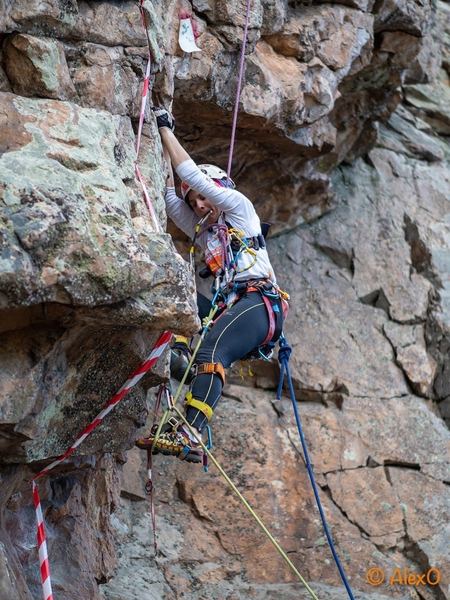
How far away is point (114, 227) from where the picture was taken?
4090 millimetres

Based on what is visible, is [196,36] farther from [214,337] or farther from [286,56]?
[214,337]

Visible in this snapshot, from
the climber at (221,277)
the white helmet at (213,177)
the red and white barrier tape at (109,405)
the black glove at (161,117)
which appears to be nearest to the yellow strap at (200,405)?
the climber at (221,277)

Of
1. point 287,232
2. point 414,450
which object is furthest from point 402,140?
point 414,450

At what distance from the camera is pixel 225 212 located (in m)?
6.13

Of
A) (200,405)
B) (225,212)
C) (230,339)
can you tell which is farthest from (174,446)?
(225,212)

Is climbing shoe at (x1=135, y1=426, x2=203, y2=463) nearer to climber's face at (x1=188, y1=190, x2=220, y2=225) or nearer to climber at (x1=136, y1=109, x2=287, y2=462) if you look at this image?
climber at (x1=136, y1=109, x2=287, y2=462)

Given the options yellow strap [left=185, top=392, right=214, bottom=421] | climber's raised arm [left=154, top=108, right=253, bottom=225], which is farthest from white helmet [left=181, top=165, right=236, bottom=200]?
yellow strap [left=185, top=392, right=214, bottom=421]

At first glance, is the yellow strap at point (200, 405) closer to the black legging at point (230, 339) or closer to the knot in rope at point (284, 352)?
the black legging at point (230, 339)

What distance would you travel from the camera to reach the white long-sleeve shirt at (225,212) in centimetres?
580

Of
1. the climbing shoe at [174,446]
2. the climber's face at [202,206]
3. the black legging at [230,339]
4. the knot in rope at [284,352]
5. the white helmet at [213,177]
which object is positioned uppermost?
the white helmet at [213,177]

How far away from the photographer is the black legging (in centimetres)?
568

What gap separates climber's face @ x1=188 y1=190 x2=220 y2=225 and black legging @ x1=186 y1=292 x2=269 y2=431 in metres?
0.57

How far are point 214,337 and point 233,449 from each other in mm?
1929

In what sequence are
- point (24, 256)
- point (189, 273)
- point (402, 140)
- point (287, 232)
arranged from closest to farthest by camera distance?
point (24, 256) → point (189, 273) → point (287, 232) → point (402, 140)
